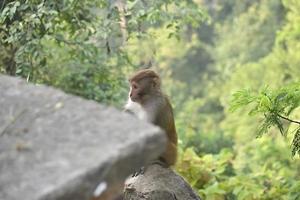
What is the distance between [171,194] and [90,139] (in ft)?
9.57

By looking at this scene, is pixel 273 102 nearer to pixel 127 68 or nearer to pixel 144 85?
pixel 144 85

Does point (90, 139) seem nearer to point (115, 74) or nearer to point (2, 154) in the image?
point (2, 154)

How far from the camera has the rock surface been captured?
5332mm

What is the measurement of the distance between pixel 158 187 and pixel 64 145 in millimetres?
2967

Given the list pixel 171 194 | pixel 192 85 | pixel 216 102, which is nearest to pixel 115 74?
pixel 171 194

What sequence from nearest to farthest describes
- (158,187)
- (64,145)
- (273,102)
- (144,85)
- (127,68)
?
1. (64,145)
2. (273,102)
3. (158,187)
4. (144,85)
5. (127,68)

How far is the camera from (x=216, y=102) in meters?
24.7

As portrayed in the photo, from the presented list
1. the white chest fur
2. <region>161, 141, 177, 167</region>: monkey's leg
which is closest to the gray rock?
the white chest fur

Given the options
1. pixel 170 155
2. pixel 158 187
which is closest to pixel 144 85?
pixel 170 155

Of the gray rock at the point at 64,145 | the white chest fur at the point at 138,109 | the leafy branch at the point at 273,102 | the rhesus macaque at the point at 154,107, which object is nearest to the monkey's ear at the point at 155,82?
the rhesus macaque at the point at 154,107

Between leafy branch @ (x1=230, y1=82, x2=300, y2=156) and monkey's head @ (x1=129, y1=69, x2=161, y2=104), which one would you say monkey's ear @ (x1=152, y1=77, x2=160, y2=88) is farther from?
leafy branch @ (x1=230, y1=82, x2=300, y2=156)

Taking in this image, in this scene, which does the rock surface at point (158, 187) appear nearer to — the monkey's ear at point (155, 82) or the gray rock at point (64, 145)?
the monkey's ear at point (155, 82)

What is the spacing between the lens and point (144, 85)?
18.1 feet

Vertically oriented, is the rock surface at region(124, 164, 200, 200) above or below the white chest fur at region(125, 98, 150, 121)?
below
